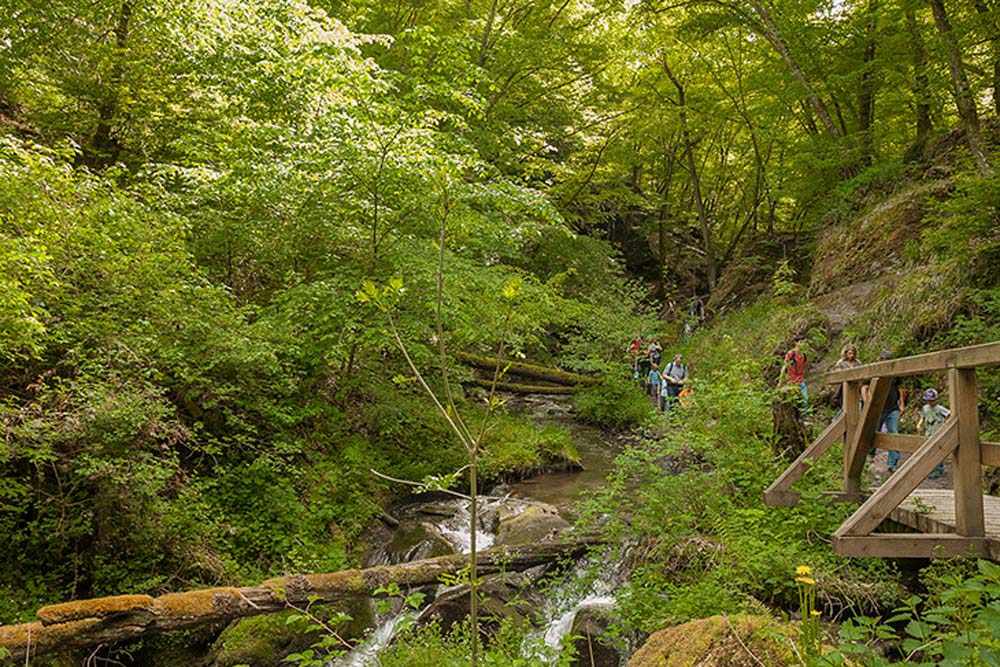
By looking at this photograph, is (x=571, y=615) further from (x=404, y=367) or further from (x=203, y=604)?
(x=404, y=367)

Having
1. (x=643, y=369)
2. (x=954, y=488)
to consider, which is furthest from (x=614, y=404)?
(x=954, y=488)

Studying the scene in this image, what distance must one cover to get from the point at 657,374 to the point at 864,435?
32.0 ft

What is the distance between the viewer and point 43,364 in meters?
7.16

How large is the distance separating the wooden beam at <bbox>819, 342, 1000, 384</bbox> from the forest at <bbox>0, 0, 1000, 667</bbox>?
14 centimetres

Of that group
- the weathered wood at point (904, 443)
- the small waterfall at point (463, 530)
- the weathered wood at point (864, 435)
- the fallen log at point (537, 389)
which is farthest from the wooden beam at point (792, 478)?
the fallen log at point (537, 389)

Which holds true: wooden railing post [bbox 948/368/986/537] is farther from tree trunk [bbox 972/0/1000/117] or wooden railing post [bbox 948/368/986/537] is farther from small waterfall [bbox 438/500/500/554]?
tree trunk [bbox 972/0/1000/117]

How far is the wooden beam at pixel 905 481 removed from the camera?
12.9 feet

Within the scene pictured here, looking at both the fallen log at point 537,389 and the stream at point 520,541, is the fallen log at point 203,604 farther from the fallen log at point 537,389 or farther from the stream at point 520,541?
the fallen log at point 537,389

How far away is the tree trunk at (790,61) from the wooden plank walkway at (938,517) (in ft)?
41.3

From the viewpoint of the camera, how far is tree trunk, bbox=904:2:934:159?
12047 millimetres

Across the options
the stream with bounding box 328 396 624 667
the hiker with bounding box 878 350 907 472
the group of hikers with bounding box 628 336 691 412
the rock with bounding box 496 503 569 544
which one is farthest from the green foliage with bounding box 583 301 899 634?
the group of hikers with bounding box 628 336 691 412

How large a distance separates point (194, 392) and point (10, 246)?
297 cm

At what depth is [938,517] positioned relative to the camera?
448cm

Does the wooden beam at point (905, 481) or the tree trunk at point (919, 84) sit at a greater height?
the tree trunk at point (919, 84)
